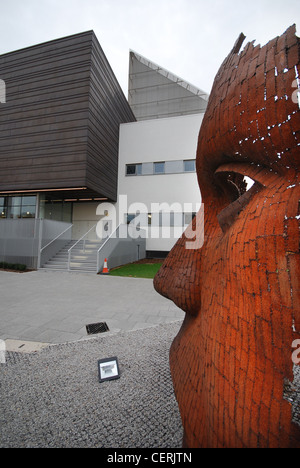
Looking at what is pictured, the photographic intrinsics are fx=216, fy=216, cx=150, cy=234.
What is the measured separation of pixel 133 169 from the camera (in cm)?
1700

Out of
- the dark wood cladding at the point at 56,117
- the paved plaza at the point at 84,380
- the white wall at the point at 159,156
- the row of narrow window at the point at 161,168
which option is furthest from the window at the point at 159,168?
the paved plaza at the point at 84,380

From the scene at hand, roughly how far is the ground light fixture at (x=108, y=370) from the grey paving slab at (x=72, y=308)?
1.23 m

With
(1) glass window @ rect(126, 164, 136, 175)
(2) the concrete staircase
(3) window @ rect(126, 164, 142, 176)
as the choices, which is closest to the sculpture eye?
(2) the concrete staircase

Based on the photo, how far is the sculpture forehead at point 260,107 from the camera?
92 cm

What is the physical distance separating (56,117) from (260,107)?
1542 centimetres

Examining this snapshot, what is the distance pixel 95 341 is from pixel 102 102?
15.3m

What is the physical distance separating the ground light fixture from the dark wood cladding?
11.4 meters

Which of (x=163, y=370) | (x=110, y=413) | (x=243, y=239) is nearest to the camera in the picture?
(x=243, y=239)

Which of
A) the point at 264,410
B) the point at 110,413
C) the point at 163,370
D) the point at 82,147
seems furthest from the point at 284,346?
the point at 82,147

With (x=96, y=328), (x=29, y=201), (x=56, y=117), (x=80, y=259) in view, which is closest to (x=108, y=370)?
(x=96, y=328)

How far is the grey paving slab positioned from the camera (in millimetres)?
3971

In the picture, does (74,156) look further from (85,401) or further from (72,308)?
(85,401)

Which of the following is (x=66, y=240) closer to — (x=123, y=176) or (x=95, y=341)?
(x=123, y=176)

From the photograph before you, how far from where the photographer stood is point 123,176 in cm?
1697
